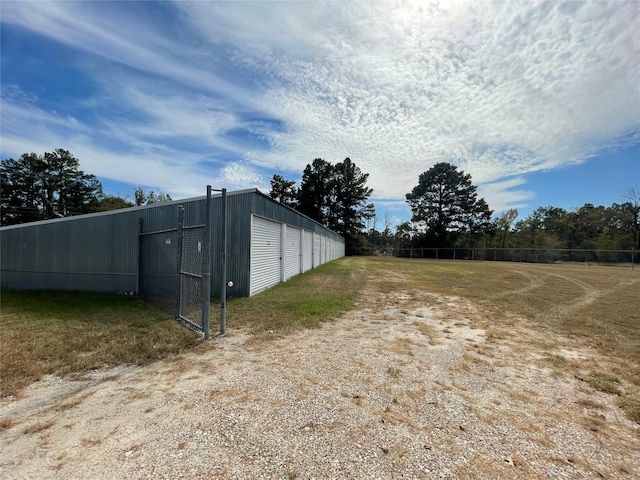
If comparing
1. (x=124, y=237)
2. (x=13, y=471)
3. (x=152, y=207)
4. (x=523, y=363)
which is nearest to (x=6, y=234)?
(x=124, y=237)

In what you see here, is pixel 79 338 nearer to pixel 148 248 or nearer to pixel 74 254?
pixel 148 248

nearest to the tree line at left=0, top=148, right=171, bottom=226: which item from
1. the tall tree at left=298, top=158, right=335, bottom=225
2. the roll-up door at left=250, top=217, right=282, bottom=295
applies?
the tall tree at left=298, top=158, right=335, bottom=225

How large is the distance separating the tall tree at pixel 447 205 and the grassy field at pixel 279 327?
36.9m

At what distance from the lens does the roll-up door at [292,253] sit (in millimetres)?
12742

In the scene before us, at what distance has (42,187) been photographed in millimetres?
39688

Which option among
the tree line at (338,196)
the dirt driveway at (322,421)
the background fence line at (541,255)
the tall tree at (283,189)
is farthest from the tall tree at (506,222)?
the dirt driveway at (322,421)

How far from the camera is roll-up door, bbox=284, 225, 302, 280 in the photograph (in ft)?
41.8

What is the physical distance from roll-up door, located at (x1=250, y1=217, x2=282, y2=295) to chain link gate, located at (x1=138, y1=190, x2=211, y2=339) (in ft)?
7.25

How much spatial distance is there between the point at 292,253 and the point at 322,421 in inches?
451

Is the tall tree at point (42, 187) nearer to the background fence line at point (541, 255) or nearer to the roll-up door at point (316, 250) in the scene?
the roll-up door at point (316, 250)

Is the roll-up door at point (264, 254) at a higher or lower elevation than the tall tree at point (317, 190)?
lower

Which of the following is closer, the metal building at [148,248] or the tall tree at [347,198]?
the metal building at [148,248]

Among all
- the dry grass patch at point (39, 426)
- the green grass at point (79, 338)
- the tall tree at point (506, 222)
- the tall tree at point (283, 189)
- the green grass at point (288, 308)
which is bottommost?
the green grass at point (79, 338)

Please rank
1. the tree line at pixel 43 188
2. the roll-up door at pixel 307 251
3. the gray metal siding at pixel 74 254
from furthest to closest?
the tree line at pixel 43 188, the roll-up door at pixel 307 251, the gray metal siding at pixel 74 254
